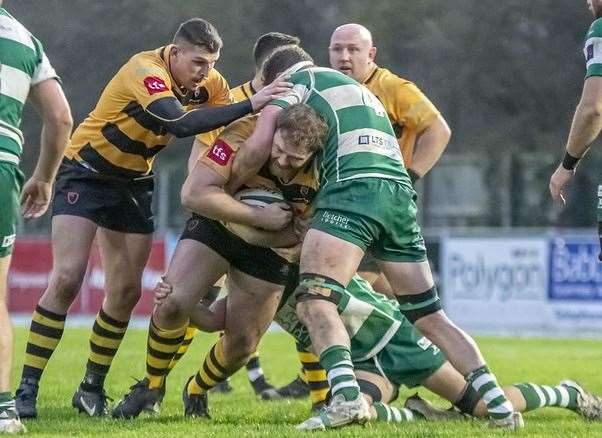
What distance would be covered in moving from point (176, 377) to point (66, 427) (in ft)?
13.8

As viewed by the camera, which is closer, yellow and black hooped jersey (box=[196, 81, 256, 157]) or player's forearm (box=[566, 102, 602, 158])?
player's forearm (box=[566, 102, 602, 158])

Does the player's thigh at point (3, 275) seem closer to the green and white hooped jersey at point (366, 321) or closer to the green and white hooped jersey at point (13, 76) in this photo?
the green and white hooped jersey at point (13, 76)

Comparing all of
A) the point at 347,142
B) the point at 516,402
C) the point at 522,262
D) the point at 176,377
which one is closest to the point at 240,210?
the point at 347,142

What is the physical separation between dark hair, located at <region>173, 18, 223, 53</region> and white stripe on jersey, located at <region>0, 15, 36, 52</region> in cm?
148

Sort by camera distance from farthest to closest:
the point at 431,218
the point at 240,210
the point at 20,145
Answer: the point at 431,218
the point at 240,210
the point at 20,145

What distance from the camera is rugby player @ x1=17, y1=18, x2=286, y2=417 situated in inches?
308

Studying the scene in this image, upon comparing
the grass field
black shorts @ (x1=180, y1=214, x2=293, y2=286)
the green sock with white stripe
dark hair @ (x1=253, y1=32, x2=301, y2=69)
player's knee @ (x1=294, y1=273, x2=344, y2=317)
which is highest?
dark hair @ (x1=253, y1=32, x2=301, y2=69)

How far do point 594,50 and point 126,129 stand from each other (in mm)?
2884

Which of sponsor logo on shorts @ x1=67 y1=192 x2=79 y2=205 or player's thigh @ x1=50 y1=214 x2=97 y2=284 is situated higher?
sponsor logo on shorts @ x1=67 y1=192 x2=79 y2=205

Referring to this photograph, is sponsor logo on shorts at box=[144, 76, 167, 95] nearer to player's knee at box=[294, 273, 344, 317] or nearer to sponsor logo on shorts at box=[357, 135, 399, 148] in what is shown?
sponsor logo on shorts at box=[357, 135, 399, 148]

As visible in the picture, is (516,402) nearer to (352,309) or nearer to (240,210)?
(352,309)

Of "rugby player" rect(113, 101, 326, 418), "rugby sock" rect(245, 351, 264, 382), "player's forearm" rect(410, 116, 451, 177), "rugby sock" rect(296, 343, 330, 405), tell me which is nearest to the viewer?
"rugby player" rect(113, 101, 326, 418)

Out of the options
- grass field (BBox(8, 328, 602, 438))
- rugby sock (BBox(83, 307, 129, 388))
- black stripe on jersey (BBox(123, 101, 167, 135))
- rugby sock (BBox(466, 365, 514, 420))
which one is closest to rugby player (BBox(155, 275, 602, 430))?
grass field (BBox(8, 328, 602, 438))

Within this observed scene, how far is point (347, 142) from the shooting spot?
21.8ft
